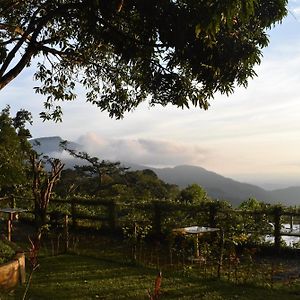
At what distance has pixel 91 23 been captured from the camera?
873cm

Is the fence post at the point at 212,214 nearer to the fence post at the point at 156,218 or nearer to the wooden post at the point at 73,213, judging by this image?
the fence post at the point at 156,218

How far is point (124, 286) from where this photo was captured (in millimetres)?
8633

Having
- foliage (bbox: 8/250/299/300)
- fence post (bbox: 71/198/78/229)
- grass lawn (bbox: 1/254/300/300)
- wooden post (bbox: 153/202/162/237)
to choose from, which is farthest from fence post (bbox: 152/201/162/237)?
grass lawn (bbox: 1/254/300/300)

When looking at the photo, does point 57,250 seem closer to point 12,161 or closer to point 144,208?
point 144,208

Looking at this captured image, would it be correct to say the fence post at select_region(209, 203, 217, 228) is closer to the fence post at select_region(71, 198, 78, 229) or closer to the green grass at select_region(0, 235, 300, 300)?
the green grass at select_region(0, 235, 300, 300)

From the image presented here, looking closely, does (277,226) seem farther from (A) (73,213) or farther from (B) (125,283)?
(A) (73,213)

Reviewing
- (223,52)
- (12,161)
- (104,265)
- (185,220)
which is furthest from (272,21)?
(12,161)

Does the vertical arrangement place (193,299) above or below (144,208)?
below

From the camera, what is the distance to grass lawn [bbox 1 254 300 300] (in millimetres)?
8031

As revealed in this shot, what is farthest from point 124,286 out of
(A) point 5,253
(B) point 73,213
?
(B) point 73,213

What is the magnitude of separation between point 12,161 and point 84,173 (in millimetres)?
20162

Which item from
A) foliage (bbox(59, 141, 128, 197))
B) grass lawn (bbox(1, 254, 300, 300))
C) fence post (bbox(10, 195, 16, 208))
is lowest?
grass lawn (bbox(1, 254, 300, 300))

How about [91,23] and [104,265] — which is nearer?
[91,23]

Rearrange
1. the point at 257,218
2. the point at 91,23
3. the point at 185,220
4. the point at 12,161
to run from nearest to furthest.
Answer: the point at 91,23 < the point at 257,218 < the point at 185,220 < the point at 12,161
